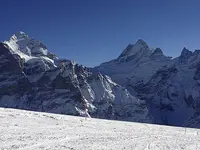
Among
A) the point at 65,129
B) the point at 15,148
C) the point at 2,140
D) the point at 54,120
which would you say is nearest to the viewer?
the point at 15,148

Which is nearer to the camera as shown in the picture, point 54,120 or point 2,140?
point 2,140

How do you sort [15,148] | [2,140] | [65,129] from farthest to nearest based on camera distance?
[65,129] < [2,140] < [15,148]

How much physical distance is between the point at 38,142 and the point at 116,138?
4.73 metres

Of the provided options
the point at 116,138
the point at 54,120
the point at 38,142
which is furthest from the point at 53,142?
the point at 54,120

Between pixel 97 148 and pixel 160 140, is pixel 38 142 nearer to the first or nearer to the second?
pixel 97 148

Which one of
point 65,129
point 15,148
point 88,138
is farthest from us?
point 65,129

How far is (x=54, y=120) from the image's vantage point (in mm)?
28281

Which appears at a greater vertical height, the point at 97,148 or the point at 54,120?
the point at 54,120

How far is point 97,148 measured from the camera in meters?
16.5

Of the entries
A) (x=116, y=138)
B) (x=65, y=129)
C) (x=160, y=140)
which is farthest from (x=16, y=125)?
(x=160, y=140)

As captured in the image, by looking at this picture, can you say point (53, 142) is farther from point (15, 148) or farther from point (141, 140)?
point (141, 140)

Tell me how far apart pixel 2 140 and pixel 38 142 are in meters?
1.74

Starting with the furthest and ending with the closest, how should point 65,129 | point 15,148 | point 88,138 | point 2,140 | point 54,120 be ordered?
point 54,120 < point 65,129 < point 88,138 < point 2,140 < point 15,148

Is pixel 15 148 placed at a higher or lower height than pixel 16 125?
lower
